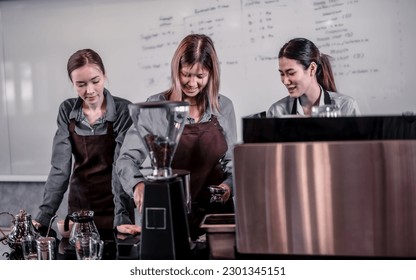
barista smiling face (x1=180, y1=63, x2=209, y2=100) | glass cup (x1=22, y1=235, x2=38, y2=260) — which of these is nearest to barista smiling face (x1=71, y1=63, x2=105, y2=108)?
barista smiling face (x1=180, y1=63, x2=209, y2=100)

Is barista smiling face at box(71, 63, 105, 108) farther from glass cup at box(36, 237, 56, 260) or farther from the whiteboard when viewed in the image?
glass cup at box(36, 237, 56, 260)

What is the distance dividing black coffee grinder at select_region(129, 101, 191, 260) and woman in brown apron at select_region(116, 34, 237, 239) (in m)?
0.87

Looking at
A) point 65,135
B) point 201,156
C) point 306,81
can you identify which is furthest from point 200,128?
point 65,135

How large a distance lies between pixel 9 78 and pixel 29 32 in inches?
11.5

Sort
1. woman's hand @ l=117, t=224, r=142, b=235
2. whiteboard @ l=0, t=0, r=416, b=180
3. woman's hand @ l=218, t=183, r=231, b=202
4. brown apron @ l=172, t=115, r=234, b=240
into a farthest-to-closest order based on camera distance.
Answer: whiteboard @ l=0, t=0, r=416, b=180 < brown apron @ l=172, t=115, r=234, b=240 < woman's hand @ l=218, t=183, r=231, b=202 < woman's hand @ l=117, t=224, r=142, b=235

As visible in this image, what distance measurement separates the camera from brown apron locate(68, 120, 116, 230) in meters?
2.47

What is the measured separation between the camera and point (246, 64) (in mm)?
2457

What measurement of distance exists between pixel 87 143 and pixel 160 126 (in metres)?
1.34

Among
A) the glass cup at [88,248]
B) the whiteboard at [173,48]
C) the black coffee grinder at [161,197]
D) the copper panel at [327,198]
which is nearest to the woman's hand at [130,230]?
the glass cup at [88,248]

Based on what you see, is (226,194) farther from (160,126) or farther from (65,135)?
(65,135)

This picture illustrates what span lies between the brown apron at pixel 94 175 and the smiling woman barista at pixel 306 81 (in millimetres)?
889
